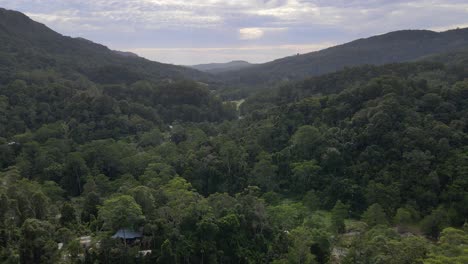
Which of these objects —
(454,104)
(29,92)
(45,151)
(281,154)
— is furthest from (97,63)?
(454,104)

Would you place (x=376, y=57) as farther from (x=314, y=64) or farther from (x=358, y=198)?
(x=358, y=198)

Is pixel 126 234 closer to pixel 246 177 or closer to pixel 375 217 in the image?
pixel 375 217

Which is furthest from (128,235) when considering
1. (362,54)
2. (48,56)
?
(362,54)

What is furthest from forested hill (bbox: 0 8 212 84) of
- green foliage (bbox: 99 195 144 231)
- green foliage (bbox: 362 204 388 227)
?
green foliage (bbox: 362 204 388 227)

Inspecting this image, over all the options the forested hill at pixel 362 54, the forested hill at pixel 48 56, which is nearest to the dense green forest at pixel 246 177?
the forested hill at pixel 48 56

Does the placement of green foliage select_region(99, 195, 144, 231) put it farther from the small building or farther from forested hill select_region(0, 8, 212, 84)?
forested hill select_region(0, 8, 212, 84)

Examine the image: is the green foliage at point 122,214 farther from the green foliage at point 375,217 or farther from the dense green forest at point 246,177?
the green foliage at point 375,217
